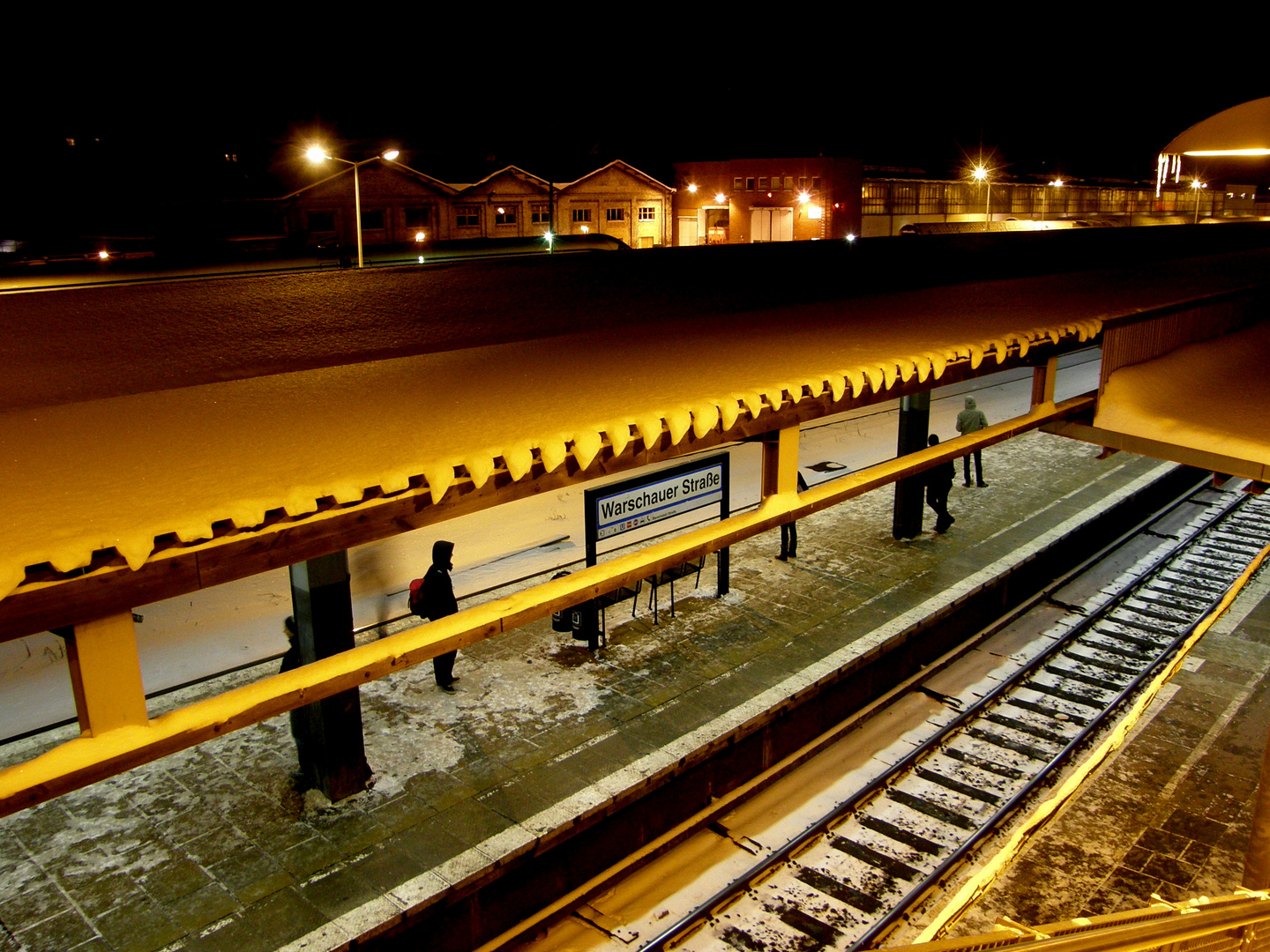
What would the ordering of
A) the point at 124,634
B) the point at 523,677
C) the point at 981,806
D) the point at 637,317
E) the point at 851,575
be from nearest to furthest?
1. the point at 124,634
2. the point at 637,317
3. the point at 981,806
4. the point at 523,677
5. the point at 851,575

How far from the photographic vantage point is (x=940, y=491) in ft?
35.3

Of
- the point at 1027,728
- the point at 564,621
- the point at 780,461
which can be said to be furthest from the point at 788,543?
the point at 780,461

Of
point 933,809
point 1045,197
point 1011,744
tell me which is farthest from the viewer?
point 1045,197

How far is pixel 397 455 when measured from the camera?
2.83 meters

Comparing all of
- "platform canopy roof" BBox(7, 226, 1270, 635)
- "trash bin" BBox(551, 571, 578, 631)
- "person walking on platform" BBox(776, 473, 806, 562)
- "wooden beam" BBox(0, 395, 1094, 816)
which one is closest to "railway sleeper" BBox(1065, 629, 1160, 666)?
"person walking on platform" BBox(776, 473, 806, 562)

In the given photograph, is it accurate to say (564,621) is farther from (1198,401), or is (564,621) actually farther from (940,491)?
(1198,401)

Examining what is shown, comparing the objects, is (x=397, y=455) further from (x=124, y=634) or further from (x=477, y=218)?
(x=477, y=218)

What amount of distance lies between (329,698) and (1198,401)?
577 centimetres

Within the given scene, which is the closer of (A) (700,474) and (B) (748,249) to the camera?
(B) (748,249)

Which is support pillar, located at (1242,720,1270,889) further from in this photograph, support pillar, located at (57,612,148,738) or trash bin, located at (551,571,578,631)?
trash bin, located at (551,571,578,631)

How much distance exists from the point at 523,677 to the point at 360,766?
1.82m

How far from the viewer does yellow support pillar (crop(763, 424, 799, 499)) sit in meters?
4.62

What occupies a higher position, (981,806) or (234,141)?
(234,141)

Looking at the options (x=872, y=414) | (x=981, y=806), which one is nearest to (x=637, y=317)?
(x=981, y=806)
